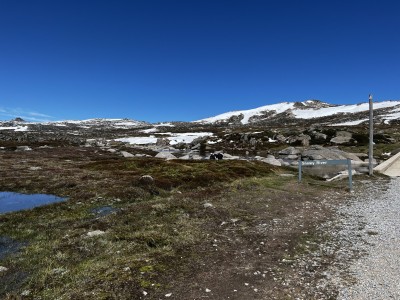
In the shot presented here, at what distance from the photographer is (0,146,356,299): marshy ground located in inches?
370

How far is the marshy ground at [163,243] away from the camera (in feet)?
30.9

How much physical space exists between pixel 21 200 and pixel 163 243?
14.6m

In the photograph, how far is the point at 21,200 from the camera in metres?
23.0

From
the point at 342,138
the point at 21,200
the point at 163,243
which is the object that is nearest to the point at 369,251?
the point at 163,243

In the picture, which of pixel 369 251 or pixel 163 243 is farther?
pixel 163 243

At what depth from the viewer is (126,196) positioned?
2289 centimetres

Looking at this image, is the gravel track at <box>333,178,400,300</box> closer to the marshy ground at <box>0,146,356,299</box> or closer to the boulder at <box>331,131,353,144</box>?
the marshy ground at <box>0,146,356,299</box>

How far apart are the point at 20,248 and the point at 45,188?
1498 centimetres

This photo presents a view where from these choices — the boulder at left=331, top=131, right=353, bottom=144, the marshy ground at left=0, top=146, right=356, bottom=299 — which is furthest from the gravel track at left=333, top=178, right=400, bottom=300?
the boulder at left=331, top=131, right=353, bottom=144

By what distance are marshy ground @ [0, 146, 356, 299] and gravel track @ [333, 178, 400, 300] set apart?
2.91 feet

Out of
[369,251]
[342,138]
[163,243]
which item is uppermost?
[342,138]

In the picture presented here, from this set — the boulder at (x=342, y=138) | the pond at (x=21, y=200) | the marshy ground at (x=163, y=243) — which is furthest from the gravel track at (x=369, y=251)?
the boulder at (x=342, y=138)

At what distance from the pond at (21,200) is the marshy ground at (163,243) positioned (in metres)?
1.20

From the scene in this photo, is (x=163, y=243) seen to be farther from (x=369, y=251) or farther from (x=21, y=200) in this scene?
(x=21, y=200)
